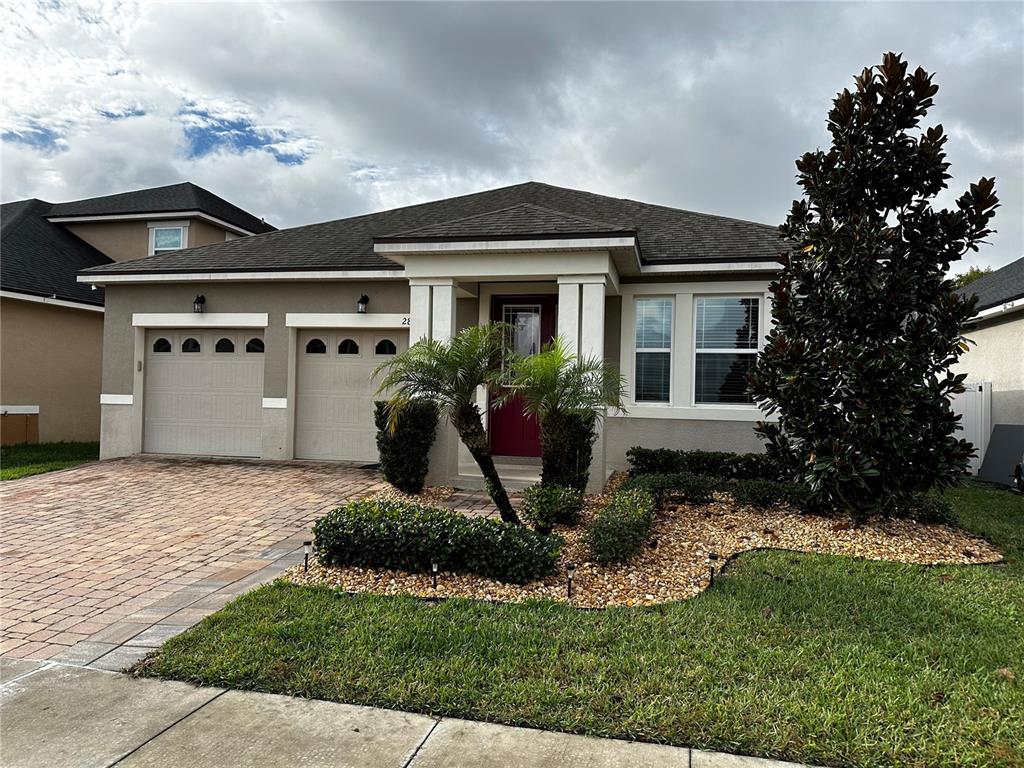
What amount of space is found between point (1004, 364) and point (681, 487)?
385 inches

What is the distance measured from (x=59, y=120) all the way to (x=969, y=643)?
17.0 metres

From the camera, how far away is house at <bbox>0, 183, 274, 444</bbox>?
1362 cm

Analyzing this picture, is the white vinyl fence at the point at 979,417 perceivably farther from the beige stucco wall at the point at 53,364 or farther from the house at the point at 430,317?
the beige stucco wall at the point at 53,364

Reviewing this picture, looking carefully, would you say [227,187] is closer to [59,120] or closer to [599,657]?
[59,120]

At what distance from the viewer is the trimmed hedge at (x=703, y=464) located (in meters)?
8.77

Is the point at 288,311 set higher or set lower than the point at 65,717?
higher

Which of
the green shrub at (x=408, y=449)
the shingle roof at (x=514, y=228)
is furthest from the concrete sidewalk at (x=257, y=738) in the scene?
the shingle roof at (x=514, y=228)

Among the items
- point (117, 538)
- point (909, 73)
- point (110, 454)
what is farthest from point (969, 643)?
point (110, 454)

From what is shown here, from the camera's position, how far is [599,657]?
3695mm

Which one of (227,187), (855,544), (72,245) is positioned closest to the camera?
(855,544)

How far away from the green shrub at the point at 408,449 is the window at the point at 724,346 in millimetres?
4451

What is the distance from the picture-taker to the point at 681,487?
303 inches

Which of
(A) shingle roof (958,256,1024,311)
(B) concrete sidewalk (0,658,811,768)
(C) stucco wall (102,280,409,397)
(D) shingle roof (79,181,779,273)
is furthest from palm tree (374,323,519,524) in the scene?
(A) shingle roof (958,256,1024,311)

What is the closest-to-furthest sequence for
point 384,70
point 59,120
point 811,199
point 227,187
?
point 811,199
point 384,70
point 59,120
point 227,187
